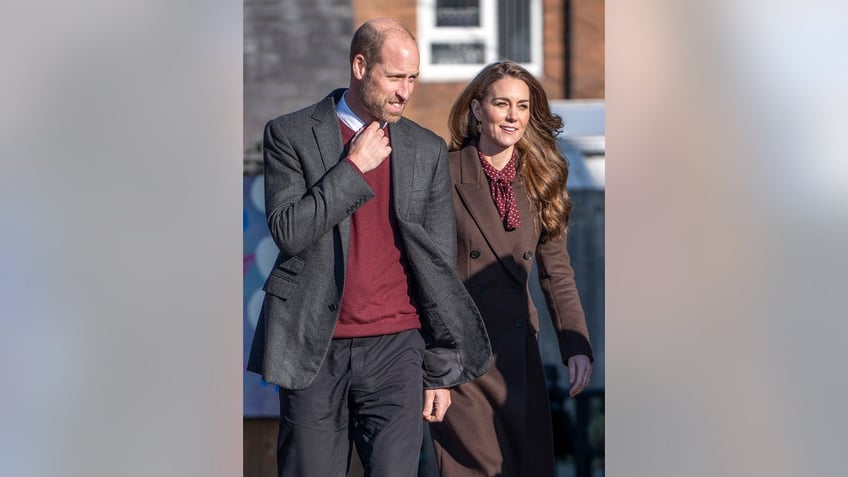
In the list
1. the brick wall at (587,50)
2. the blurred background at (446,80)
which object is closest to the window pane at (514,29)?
the blurred background at (446,80)

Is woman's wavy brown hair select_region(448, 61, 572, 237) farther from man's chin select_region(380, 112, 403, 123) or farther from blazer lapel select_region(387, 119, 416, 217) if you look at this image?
man's chin select_region(380, 112, 403, 123)

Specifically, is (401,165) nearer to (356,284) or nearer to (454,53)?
(356,284)

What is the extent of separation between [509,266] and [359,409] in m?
1.09

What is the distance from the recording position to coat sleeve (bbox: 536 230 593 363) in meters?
5.70

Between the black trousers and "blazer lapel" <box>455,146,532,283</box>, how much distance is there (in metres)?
0.95

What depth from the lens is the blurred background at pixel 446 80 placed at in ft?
27.8

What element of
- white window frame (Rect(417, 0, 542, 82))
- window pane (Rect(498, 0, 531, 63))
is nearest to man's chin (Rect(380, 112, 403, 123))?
white window frame (Rect(417, 0, 542, 82))

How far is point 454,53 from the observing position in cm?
865

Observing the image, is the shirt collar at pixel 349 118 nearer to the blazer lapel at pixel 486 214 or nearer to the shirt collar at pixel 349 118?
the shirt collar at pixel 349 118

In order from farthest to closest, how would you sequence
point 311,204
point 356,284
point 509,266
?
point 509,266, point 356,284, point 311,204

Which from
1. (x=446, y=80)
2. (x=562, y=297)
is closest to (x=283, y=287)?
(x=562, y=297)
